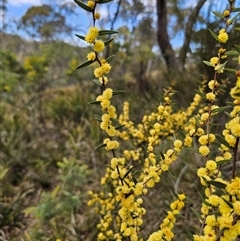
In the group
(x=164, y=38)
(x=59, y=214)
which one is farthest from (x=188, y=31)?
(x=59, y=214)

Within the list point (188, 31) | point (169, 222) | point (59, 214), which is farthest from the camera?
point (188, 31)

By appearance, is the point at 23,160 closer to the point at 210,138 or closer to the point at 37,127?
the point at 37,127

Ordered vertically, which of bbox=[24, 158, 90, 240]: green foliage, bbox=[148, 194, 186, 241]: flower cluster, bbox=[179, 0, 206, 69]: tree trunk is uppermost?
bbox=[179, 0, 206, 69]: tree trunk

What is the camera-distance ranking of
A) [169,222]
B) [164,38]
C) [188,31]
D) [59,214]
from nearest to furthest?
1. [169,222]
2. [59,214]
3. [188,31]
4. [164,38]

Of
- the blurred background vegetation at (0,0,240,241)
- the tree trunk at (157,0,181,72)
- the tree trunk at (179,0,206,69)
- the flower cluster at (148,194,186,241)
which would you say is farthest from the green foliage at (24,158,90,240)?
the tree trunk at (157,0,181,72)

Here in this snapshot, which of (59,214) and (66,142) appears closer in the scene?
(59,214)

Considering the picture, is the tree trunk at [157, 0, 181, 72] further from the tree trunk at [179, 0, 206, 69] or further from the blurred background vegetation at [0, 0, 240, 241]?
the tree trunk at [179, 0, 206, 69]

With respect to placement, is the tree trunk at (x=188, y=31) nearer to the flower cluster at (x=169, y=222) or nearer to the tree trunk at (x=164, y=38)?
the tree trunk at (x=164, y=38)

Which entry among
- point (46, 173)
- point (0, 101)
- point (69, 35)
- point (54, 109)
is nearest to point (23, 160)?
point (46, 173)

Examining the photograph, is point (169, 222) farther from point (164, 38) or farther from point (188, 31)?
point (164, 38)

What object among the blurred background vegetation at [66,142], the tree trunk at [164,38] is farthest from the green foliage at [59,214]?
the tree trunk at [164,38]

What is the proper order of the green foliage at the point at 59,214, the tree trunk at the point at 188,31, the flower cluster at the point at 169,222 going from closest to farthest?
the flower cluster at the point at 169,222 < the green foliage at the point at 59,214 < the tree trunk at the point at 188,31

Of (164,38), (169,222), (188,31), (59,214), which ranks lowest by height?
(59,214)

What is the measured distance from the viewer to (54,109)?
6.76m
